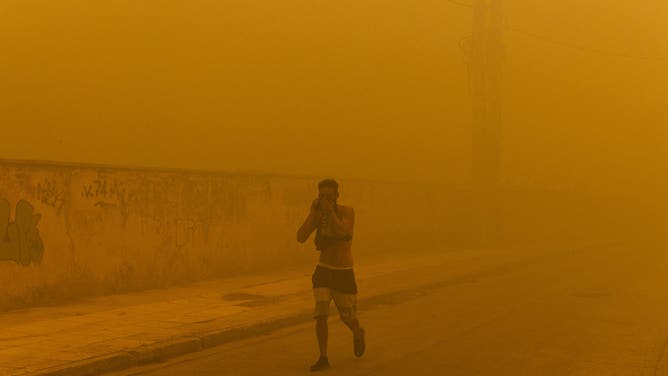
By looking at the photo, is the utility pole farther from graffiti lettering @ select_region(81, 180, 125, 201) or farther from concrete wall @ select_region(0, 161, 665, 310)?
graffiti lettering @ select_region(81, 180, 125, 201)

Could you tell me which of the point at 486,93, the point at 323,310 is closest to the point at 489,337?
the point at 323,310

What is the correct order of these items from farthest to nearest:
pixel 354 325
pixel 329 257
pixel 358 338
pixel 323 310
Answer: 1. pixel 358 338
2. pixel 354 325
3. pixel 329 257
4. pixel 323 310

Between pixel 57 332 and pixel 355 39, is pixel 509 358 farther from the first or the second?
pixel 355 39

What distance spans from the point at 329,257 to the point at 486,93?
1894 cm

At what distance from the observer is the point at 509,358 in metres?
10.0

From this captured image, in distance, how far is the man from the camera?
30.4 feet

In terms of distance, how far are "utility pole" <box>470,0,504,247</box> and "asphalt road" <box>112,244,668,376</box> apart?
9.42 m

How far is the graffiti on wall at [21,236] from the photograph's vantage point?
13.1m

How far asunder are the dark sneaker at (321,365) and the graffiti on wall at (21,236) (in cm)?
590

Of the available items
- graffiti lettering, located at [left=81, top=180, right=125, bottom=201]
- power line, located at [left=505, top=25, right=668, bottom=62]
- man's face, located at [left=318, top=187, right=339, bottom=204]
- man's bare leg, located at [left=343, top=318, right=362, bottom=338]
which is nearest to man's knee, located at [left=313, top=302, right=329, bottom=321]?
man's bare leg, located at [left=343, top=318, right=362, bottom=338]

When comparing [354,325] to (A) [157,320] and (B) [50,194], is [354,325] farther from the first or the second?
(B) [50,194]

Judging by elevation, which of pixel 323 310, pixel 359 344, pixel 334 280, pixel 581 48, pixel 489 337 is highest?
pixel 581 48

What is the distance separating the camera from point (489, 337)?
1149 cm

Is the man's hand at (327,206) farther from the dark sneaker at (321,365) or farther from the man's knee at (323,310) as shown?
the dark sneaker at (321,365)
